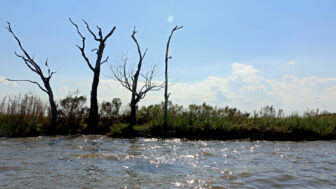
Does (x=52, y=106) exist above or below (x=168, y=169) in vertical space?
above

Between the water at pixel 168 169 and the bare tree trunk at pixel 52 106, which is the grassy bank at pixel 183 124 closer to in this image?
the bare tree trunk at pixel 52 106

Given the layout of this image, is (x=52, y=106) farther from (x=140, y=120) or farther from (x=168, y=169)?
(x=168, y=169)

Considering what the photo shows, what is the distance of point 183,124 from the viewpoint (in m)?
13.2

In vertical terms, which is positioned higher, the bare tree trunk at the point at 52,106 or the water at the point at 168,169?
the bare tree trunk at the point at 52,106

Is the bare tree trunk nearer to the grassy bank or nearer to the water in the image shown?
the grassy bank

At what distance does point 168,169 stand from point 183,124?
22.5 ft

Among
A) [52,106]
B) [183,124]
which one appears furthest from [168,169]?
[52,106]

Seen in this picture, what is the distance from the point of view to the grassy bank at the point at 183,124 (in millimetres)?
12891

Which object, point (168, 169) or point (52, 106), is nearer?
point (168, 169)

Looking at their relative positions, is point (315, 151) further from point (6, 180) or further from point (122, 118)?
point (122, 118)

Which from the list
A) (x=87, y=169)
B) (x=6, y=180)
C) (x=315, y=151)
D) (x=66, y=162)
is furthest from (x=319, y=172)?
(x=6, y=180)

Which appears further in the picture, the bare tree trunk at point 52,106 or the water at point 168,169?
the bare tree trunk at point 52,106

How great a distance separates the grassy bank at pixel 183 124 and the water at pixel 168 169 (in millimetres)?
3560

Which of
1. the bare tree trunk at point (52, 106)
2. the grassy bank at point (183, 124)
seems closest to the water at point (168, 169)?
the grassy bank at point (183, 124)
